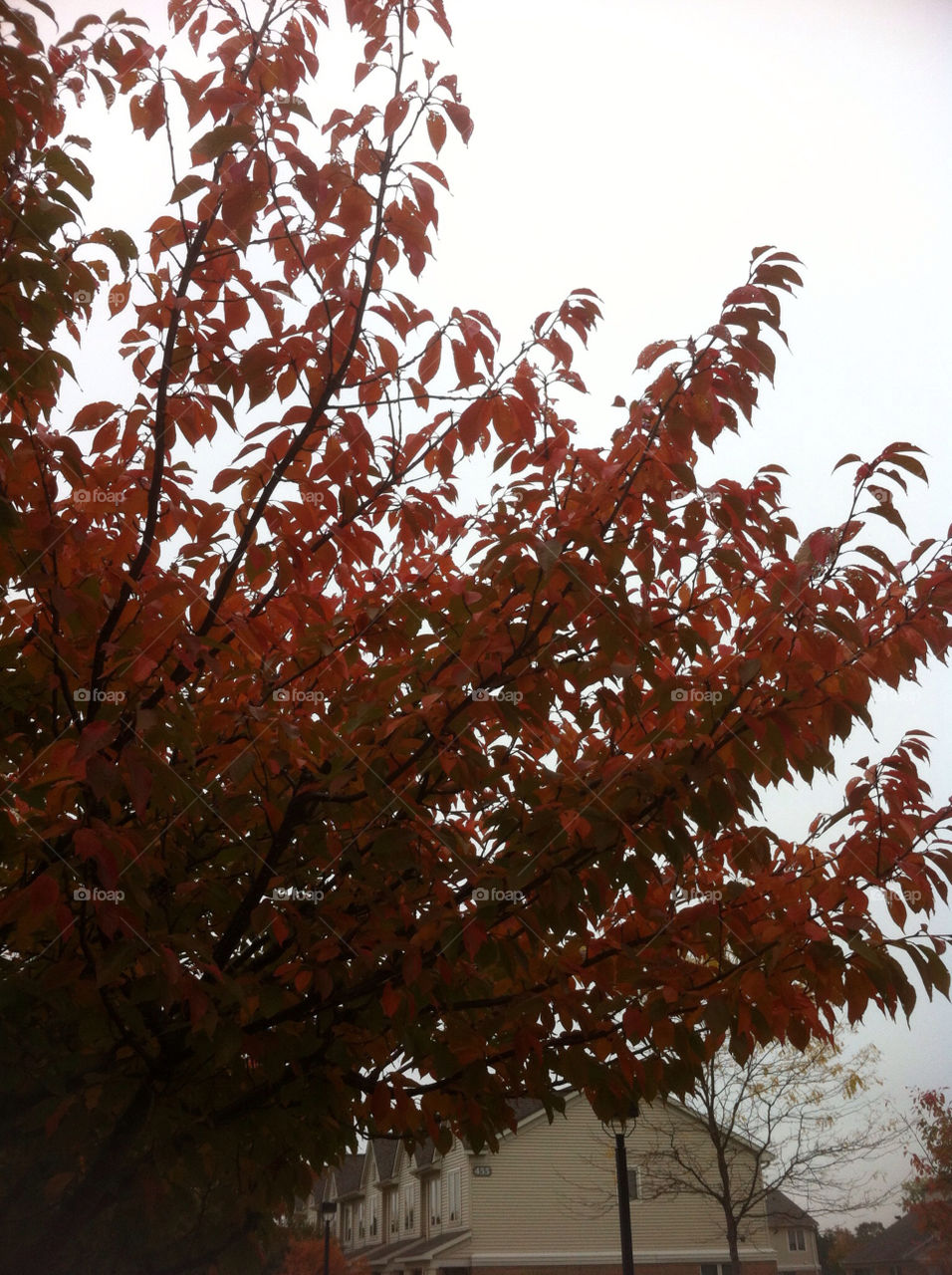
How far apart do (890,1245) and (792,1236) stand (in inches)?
57.7

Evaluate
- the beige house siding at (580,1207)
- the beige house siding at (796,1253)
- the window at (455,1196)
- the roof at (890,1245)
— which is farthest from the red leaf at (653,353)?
the beige house siding at (796,1253)

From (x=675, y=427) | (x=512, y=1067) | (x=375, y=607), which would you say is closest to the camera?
(x=675, y=427)

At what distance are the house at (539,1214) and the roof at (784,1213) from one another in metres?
0.20

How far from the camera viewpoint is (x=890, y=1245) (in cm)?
1498

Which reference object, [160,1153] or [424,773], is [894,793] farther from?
[160,1153]

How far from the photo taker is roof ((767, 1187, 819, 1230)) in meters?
15.1

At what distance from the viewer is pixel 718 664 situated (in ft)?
7.99

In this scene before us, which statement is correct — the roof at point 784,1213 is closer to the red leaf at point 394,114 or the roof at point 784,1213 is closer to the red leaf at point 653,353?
the red leaf at point 653,353

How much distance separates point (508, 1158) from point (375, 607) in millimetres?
14139

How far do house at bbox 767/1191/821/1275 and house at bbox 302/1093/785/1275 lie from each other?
0.12 metres

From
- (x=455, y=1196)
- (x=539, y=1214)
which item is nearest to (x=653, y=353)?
(x=455, y=1196)

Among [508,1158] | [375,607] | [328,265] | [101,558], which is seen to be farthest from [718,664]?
[508,1158]

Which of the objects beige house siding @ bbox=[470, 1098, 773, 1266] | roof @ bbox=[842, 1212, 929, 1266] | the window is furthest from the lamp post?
roof @ bbox=[842, 1212, 929, 1266]

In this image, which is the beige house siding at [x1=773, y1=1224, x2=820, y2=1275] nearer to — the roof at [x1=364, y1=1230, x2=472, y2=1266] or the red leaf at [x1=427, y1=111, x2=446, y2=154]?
the roof at [x1=364, y1=1230, x2=472, y2=1266]
